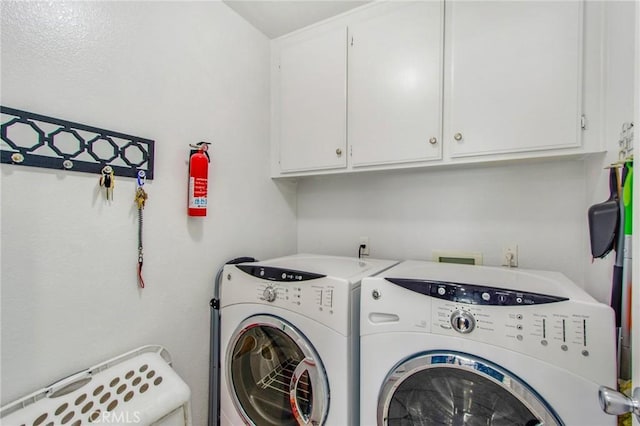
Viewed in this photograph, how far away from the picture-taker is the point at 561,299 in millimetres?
792

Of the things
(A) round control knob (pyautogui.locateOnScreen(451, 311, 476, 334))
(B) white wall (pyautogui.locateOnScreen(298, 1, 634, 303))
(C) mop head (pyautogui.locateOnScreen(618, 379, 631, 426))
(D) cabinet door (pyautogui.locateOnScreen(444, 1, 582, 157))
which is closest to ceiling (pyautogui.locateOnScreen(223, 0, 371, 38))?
(D) cabinet door (pyautogui.locateOnScreen(444, 1, 582, 157))

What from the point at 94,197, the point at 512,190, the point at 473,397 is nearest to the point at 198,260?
the point at 94,197

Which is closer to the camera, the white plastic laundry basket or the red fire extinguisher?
the white plastic laundry basket

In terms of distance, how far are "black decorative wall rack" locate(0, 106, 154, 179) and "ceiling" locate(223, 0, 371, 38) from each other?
95cm

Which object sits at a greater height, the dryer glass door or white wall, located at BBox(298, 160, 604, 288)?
white wall, located at BBox(298, 160, 604, 288)

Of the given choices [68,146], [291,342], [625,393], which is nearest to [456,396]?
[625,393]

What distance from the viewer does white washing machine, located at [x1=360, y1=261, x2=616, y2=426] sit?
0.76 metres

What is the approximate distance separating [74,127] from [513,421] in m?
1.65

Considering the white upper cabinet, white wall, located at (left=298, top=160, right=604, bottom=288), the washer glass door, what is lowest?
the washer glass door

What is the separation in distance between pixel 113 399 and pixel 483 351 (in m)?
1.17

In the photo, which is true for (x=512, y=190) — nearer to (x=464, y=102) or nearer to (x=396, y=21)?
(x=464, y=102)

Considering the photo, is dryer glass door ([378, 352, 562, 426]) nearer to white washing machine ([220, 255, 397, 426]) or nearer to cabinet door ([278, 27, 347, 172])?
white washing machine ([220, 255, 397, 426])

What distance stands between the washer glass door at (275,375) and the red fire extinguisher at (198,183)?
545 millimetres

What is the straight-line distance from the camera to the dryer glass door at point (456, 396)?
2.64 feet
